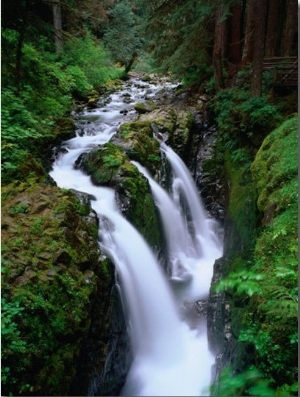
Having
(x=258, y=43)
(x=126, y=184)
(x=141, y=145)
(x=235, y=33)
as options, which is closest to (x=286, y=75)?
(x=258, y=43)

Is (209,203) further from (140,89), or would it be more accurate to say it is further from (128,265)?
(140,89)

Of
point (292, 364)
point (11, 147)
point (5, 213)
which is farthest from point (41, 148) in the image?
point (292, 364)

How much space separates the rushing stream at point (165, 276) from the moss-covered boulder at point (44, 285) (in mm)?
1220

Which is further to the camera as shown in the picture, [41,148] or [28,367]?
[41,148]

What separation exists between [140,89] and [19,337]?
18651 millimetres

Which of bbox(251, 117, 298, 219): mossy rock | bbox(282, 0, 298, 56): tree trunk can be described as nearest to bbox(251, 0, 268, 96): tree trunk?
bbox(251, 117, 298, 219): mossy rock

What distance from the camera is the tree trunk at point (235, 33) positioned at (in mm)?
14805

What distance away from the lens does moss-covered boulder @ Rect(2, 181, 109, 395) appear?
3574mm

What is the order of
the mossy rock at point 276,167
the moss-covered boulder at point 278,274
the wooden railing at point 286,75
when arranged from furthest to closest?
the wooden railing at point 286,75 → the mossy rock at point 276,167 → the moss-covered boulder at point 278,274

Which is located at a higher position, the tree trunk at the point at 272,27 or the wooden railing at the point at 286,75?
the tree trunk at the point at 272,27

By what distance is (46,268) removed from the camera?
14.5 feet

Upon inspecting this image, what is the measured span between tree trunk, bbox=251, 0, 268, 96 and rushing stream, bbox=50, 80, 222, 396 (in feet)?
10.6

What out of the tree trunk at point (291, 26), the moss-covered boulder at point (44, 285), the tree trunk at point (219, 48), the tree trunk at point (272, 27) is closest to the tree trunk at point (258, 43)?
the tree trunk at point (219, 48)

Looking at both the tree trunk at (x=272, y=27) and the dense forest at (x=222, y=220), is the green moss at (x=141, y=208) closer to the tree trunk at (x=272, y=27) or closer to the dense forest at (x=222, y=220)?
the dense forest at (x=222, y=220)
